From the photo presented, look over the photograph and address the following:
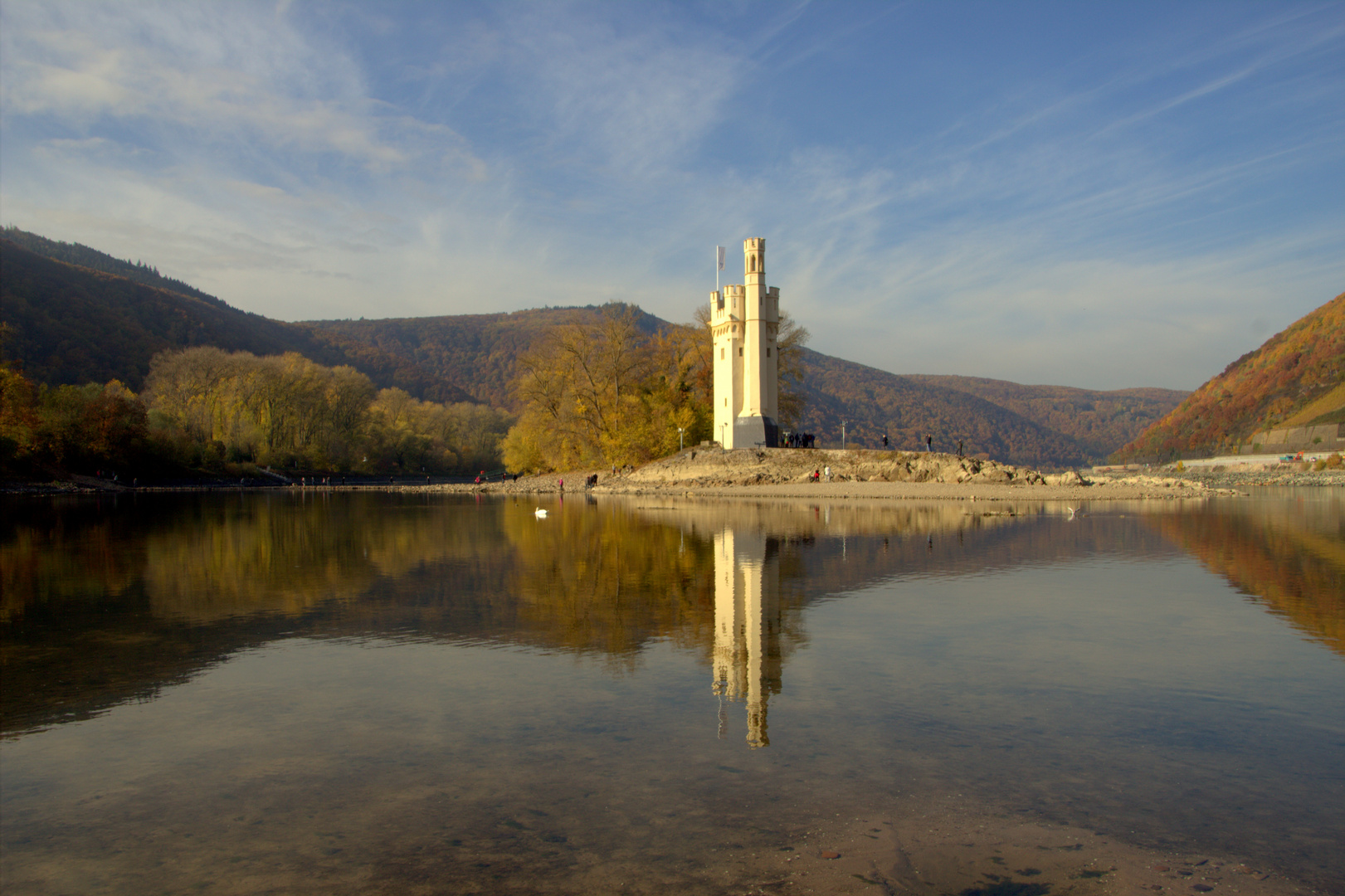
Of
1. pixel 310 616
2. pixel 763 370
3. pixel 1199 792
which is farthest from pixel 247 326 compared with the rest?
pixel 1199 792

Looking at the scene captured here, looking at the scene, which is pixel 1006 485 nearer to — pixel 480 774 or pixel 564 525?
pixel 564 525

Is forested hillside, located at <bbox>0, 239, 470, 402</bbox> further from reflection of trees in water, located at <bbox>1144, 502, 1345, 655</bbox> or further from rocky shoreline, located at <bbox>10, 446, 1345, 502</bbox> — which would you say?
reflection of trees in water, located at <bbox>1144, 502, 1345, 655</bbox>

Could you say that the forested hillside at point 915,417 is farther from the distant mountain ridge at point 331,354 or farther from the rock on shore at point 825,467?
the rock on shore at point 825,467

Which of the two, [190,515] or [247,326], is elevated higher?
[247,326]

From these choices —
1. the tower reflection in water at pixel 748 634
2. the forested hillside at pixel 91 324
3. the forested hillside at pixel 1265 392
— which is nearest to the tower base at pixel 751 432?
the tower reflection in water at pixel 748 634

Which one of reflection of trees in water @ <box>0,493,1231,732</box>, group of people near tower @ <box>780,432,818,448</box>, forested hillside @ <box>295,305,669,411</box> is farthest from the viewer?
forested hillside @ <box>295,305,669,411</box>

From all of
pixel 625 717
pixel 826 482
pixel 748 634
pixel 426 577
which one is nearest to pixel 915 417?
pixel 826 482

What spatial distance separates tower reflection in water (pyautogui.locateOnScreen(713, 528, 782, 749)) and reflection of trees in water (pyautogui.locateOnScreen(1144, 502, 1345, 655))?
654 centimetres

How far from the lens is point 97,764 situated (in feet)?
19.1

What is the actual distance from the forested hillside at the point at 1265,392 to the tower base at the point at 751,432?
77.7 metres

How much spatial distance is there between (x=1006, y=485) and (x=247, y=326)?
13408 cm

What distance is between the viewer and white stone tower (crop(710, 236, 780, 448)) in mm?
54875

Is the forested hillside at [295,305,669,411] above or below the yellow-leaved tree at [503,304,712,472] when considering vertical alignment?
above

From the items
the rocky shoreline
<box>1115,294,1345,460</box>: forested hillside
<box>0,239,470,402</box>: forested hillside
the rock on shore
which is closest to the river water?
the rocky shoreline
